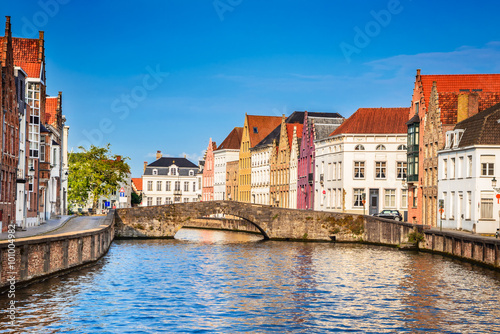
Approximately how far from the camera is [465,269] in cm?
4212

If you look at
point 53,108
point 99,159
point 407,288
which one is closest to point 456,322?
point 407,288

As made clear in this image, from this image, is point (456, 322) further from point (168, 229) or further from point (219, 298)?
point (168, 229)

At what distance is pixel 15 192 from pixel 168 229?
88.2ft

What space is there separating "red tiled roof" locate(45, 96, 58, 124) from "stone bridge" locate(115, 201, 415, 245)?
10.7m

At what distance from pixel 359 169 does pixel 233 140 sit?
56.4 m

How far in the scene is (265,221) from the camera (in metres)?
71.3

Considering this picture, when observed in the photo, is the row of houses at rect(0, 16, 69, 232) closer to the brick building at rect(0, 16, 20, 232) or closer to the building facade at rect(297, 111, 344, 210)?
the brick building at rect(0, 16, 20, 232)

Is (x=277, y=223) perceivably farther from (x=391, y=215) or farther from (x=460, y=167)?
(x=460, y=167)

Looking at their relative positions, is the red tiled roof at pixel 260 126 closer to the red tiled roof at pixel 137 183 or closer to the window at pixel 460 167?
the window at pixel 460 167

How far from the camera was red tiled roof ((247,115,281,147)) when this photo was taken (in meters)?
123

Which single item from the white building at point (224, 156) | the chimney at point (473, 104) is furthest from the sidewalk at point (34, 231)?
the white building at point (224, 156)

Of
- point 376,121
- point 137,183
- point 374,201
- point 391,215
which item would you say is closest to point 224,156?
point 376,121

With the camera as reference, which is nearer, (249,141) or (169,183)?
(249,141)

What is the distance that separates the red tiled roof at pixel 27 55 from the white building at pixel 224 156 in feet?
245
